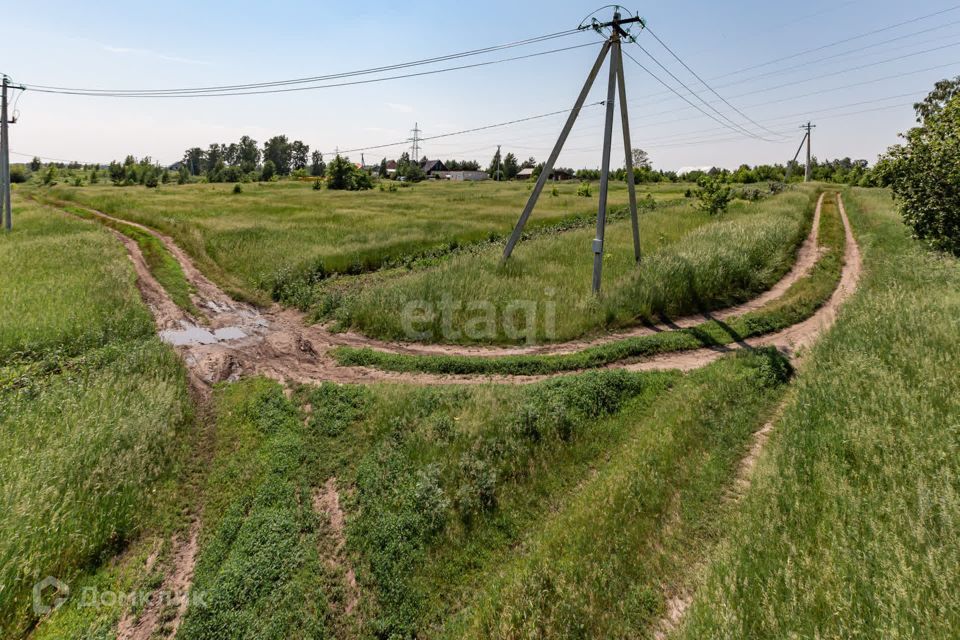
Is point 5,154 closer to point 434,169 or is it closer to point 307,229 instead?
point 307,229

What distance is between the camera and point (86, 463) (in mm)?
6184

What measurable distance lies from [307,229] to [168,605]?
77.2ft

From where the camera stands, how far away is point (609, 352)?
35.0 feet

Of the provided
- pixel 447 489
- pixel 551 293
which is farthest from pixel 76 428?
pixel 551 293

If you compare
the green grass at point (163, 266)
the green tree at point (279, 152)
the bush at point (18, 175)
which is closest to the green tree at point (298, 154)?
the green tree at point (279, 152)

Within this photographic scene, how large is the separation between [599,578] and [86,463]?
7.34 m

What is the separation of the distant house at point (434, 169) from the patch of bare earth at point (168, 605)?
108m

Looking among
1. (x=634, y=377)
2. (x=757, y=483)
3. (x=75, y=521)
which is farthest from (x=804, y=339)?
(x=75, y=521)

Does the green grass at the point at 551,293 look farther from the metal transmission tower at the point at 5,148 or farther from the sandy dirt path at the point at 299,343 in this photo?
the metal transmission tower at the point at 5,148

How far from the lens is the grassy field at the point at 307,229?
18609mm

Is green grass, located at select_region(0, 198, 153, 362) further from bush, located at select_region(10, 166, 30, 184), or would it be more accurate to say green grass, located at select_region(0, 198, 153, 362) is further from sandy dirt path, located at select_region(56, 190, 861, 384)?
bush, located at select_region(10, 166, 30, 184)

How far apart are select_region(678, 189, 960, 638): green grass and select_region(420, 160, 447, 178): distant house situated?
351 feet

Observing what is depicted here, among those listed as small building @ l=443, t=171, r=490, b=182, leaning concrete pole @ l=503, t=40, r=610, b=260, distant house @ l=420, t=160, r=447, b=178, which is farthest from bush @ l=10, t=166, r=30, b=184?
leaning concrete pole @ l=503, t=40, r=610, b=260

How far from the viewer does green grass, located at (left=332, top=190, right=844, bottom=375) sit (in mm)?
10406
